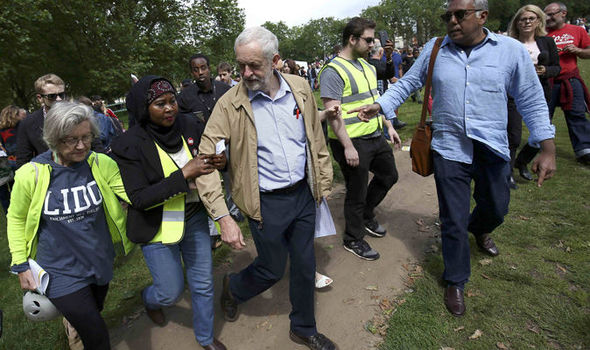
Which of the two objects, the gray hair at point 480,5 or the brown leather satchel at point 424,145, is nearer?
the gray hair at point 480,5

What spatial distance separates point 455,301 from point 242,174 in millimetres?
2081

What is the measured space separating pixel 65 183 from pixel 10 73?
1980cm

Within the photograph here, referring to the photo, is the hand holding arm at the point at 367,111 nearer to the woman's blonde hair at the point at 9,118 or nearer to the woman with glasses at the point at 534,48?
the woman with glasses at the point at 534,48

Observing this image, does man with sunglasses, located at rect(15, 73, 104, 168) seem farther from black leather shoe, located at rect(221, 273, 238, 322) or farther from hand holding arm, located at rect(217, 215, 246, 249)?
hand holding arm, located at rect(217, 215, 246, 249)

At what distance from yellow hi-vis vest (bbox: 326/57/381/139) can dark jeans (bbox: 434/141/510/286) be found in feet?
2.74

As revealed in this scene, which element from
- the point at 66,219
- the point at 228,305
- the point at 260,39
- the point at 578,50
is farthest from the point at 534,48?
the point at 66,219

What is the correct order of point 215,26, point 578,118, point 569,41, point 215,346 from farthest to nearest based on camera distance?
point 215,26, point 578,118, point 569,41, point 215,346

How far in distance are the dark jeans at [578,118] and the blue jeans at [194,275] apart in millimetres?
5639

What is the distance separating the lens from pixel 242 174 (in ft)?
7.95

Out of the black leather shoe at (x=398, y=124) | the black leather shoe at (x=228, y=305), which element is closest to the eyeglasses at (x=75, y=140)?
the black leather shoe at (x=228, y=305)

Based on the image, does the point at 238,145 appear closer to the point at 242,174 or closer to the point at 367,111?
the point at 242,174

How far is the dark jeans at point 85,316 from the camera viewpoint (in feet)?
7.01

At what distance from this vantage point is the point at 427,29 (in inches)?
3233

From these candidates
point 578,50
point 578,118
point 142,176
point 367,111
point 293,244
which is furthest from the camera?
point 578,118
